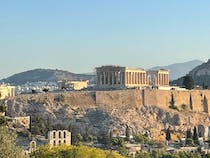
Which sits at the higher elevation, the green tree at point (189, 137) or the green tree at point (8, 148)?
the green tree at point (8, 148)

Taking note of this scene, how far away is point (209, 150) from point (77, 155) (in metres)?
31.3

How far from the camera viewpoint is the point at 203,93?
83812mm

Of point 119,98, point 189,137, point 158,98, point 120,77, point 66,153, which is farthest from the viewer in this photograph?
point 120,77

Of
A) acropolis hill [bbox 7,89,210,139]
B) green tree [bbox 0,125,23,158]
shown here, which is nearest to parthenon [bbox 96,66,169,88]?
acropolis hill [bbox 7,89,210,139]

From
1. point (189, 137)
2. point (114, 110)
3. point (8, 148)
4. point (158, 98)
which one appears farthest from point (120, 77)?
point (8, 148)

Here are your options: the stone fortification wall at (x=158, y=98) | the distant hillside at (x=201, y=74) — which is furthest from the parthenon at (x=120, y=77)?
the distant hillside at (x=201, y=74)

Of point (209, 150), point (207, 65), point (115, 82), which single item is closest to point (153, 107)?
point (115, 82)

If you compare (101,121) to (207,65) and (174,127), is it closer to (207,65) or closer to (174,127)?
(174,127)

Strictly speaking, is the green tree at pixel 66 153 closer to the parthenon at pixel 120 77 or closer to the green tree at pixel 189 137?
the green tree at pixel 189 137

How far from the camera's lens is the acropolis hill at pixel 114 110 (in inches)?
2630

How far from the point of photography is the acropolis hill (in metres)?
66.8

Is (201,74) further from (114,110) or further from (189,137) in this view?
(189,137)

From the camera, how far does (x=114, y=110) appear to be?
7175 centimetres

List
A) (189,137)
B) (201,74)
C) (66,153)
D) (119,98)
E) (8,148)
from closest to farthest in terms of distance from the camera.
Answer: (8,148)
(66,153)
(189,137)
(119,98)
(201,74)
